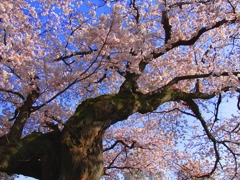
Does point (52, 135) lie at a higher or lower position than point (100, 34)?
lower

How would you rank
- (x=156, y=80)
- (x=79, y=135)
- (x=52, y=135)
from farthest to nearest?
1. (x=156, y=80)
2. (x=52, y=135)
3. (x=79, y=135)

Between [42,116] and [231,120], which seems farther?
[231,120]

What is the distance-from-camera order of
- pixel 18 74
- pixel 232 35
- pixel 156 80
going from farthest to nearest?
pixel 232 35 → pixel 18 74 → pixel 156 80

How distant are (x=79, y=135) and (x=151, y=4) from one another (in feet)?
21.0

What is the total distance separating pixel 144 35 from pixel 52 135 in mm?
3507

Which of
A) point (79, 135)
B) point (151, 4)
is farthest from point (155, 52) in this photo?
point (79, 135)

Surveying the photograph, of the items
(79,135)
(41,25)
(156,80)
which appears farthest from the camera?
(41,25)

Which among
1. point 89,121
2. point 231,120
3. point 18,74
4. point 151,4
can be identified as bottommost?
point 89,121

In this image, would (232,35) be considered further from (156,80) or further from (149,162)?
(149,162)

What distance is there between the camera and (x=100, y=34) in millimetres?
4742

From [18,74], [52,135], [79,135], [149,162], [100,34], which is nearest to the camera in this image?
[79,135]

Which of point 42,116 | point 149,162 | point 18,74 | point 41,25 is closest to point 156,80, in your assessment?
point 42,116

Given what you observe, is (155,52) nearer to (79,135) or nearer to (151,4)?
(151,4)

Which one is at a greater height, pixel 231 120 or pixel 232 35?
pixel 232 35
